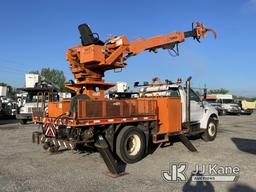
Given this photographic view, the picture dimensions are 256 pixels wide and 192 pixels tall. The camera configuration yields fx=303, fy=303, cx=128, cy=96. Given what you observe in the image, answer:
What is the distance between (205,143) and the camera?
1163cm

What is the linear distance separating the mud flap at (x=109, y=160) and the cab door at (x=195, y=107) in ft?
14.0

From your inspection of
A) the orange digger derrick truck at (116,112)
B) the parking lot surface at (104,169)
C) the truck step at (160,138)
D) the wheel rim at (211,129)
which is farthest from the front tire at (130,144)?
the wheel rim at (211,129)

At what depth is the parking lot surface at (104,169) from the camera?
20.1 feet

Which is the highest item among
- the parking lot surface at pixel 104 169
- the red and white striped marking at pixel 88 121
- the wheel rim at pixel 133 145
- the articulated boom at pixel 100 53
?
the articulated boom at pixel 100 53

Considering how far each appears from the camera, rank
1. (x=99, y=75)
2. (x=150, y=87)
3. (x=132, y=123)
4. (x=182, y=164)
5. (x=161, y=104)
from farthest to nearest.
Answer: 1. (x=150, y=87)
2. (x=99, y=75)
3. (x=161, y=104)
4. (x=132, y=123)
5. (x=182, y=164)

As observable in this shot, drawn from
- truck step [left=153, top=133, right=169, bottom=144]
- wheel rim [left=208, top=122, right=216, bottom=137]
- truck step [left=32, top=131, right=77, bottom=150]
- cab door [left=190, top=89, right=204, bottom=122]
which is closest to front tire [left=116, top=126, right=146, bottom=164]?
truck step [left=153, top=133, right=169, bottom=144]

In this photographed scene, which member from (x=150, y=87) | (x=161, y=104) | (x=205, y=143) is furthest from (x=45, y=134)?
(x=205, y=143)

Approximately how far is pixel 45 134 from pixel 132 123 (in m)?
2.46

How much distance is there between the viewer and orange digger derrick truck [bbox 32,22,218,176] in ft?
24.7

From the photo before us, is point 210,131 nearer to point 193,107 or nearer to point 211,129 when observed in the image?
point 211,129

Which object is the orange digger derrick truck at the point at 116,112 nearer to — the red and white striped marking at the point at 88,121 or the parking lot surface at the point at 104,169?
the red and white striped marking at the point at 88,121

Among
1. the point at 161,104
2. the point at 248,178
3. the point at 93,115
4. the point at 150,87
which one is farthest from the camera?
the point at 150,87

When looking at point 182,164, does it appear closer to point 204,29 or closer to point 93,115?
point 93,115

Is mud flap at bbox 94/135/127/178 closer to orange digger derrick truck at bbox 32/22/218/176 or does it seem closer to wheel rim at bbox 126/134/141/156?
orange digger derrick truck at bbox 32/22/218/176
